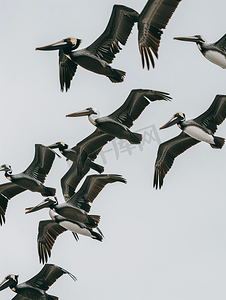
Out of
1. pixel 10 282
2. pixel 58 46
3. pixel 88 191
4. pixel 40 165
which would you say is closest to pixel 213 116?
pixel 88 191

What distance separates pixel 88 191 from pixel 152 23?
4.93 m

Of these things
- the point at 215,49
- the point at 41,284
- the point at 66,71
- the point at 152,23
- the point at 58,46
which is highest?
the point at 215,49

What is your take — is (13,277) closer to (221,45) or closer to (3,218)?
(3,218)

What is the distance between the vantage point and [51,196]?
20266 mm

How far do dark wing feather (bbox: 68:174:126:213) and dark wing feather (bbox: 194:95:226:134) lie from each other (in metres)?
2.99

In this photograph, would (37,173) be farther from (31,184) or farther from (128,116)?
(128,116)

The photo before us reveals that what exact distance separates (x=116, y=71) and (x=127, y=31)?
1.03 metres

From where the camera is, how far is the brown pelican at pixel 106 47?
58.7 ft

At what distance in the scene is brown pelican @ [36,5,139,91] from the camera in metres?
17.9

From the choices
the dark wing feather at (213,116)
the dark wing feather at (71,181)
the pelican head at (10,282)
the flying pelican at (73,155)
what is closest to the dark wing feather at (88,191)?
the flying pelican at (73,155)

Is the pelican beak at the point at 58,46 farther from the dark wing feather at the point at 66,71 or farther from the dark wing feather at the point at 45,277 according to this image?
the dark wing feather at the point at 45,277

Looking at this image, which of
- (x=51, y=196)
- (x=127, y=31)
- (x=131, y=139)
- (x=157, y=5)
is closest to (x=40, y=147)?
(x=51, y=196)

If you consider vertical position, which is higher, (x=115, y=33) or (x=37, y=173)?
(x=115, y=33)

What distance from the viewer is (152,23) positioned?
17359mm
